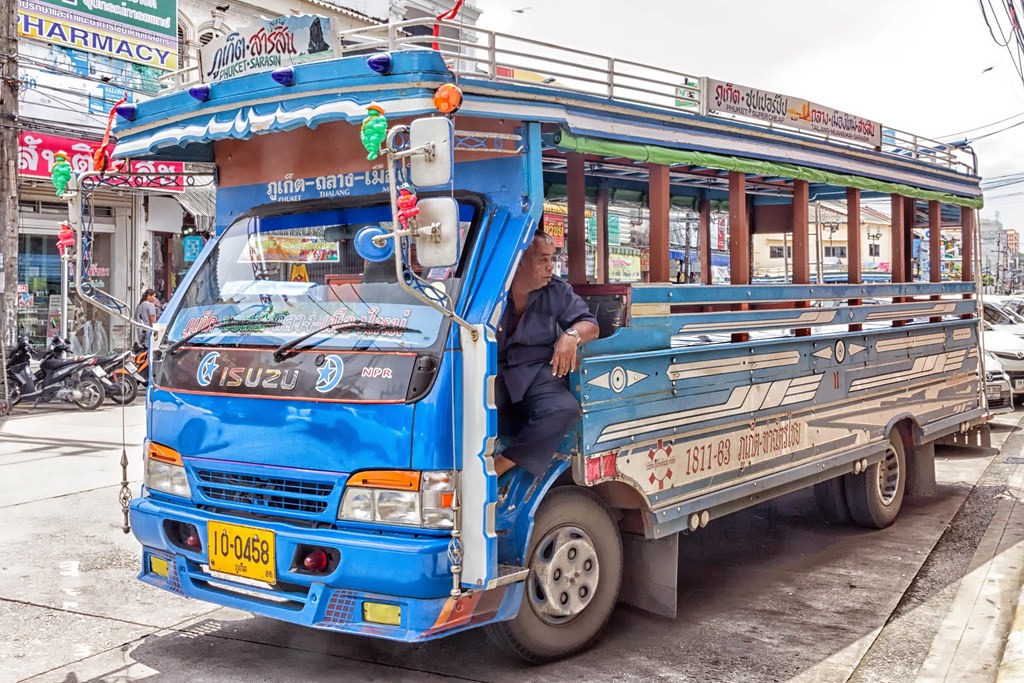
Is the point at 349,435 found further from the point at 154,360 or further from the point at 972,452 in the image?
the point at 972,452

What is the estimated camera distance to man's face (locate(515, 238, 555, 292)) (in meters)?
4.50

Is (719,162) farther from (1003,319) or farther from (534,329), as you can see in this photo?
(1003,319)

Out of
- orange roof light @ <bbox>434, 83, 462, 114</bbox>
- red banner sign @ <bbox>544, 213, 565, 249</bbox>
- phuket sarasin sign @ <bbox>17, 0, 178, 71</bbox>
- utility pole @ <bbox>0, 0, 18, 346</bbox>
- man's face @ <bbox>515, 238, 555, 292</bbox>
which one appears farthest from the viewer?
phuket sarasin sign @ <bbox>17, 0, 178, 71</bbox>

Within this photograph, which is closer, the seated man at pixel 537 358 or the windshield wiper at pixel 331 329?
the windshield wiper at pixel 331 329

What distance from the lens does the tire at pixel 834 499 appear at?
7371mm

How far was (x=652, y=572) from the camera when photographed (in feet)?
16.5

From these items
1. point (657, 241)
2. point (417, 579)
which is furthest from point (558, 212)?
point (417, 579)

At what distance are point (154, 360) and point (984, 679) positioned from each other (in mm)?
4174

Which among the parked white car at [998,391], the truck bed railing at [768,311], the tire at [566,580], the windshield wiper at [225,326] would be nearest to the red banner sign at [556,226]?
the truck bed railing at [768,311]

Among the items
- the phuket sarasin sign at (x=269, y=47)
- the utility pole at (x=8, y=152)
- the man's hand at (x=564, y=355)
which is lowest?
→ the man's hand at (x=564, y=355)

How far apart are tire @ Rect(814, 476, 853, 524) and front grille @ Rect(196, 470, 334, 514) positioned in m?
4.62

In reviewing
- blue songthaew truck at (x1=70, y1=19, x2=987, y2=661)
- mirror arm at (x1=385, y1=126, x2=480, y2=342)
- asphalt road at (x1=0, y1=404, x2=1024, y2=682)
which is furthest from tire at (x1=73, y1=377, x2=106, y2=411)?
mirror arm at (x1=385, y1=126, x2=480, y2=342)

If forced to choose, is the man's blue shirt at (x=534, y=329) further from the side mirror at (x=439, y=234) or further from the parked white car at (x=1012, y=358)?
the parked white car at (x=1012, y=358)

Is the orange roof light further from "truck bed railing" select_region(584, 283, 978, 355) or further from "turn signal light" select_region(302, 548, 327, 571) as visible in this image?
"turn signal light" select_region(302, 548, 327, 571)
